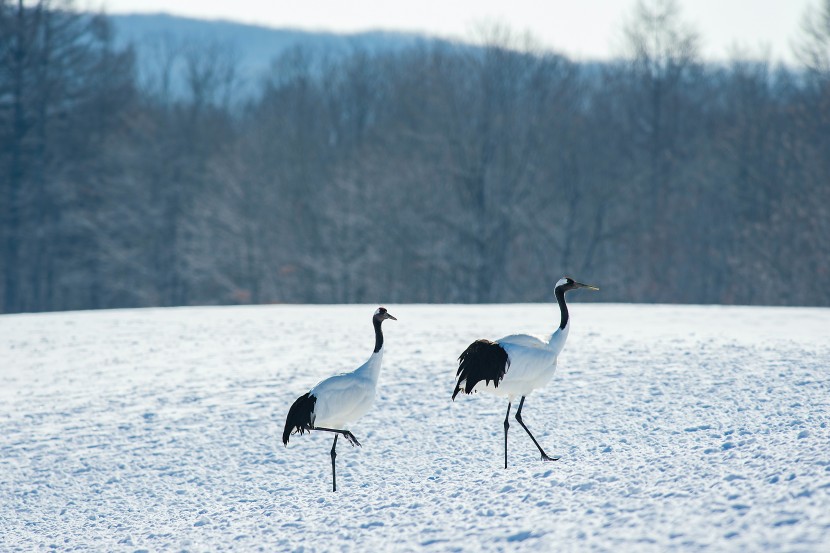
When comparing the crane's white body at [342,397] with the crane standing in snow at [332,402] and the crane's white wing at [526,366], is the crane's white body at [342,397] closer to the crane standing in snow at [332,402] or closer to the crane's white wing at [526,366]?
the crane standing in snow at [332,402]

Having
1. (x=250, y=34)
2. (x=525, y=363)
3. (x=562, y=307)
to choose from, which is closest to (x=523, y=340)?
(x=525, y=363)

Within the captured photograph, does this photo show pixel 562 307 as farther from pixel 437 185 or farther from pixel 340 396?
pixel 437 185

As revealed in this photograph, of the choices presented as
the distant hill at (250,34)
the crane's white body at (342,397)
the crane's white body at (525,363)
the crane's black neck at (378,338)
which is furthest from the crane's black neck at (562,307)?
the distant hill at (250,34)

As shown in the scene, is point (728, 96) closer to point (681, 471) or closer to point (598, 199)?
point (598, 199)

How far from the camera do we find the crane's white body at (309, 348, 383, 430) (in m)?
8.17

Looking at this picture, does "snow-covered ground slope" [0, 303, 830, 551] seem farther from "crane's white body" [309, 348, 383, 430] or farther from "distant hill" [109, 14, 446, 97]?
"distant hill" [109, 14, 446, 97]

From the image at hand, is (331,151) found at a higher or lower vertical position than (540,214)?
higher

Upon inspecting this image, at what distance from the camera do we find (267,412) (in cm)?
1171

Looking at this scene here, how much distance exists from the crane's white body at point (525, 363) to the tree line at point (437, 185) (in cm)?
2678

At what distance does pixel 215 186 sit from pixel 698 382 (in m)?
36.8

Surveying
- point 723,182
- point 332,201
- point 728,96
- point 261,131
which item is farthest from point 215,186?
point 728,96

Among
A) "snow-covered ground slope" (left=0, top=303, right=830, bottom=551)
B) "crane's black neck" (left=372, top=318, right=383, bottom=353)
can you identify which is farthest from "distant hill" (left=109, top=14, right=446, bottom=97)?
"crane's black neck" (left=372, top=318, right=383, bottom=353)

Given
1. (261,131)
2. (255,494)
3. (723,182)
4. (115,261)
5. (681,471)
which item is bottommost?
(255,494)

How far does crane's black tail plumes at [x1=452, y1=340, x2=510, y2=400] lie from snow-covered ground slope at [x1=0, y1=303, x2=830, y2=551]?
2.93 ft
